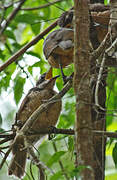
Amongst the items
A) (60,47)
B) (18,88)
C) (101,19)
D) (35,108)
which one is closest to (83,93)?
(60,47)

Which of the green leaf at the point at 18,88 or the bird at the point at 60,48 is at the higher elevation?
the bird at the point at 60,48

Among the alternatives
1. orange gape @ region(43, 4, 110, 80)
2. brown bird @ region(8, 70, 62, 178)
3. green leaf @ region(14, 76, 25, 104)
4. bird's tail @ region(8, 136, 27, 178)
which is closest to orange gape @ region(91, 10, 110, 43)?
orange gape @ region(43, 4, 110, 80)

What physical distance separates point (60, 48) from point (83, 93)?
1.24 meters

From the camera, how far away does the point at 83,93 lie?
5.90 ft

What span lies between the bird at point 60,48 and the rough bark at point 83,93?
805 millimetres

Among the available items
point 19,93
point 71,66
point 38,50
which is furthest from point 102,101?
point 38,50

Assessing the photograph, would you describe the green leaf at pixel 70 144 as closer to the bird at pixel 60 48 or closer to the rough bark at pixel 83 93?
the bird at pixel 60 48

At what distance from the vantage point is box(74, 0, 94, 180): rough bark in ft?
5.40

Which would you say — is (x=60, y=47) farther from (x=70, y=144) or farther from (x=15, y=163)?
(x=15, y=163)

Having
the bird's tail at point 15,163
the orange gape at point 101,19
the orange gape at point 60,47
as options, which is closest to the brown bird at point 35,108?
the bird's tail at point 15,163

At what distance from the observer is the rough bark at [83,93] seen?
1.64 m

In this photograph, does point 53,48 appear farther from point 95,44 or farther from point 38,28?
point 38,28

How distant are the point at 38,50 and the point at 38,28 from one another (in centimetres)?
99

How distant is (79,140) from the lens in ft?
5.48
